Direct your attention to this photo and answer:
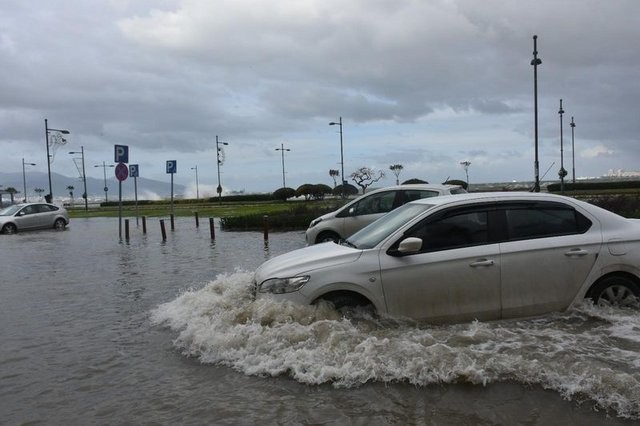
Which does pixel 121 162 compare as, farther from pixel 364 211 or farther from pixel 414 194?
pixel 414 194

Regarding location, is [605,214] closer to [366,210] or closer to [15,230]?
[366,210]

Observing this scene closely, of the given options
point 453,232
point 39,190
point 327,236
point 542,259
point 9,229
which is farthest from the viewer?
point 39,190

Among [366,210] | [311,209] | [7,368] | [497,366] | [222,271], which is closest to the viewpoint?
[497,366]

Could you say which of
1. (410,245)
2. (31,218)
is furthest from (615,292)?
(31,218)

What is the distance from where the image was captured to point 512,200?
20.2 ft

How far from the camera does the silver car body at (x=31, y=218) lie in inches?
1065

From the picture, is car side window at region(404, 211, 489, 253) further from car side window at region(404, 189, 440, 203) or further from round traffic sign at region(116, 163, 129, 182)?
round traffic sign at region(116, 163, 129, 182)

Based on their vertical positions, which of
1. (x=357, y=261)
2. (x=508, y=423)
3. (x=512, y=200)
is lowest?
(x=508, y=423)

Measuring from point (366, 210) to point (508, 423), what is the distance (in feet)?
32.9

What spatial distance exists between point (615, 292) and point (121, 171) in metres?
19.7

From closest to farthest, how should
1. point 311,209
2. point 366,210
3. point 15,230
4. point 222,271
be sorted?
1. point 222,271
2. point 366,210
3. point 311,209
4. point 15,230

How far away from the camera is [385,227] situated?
649 centimetres

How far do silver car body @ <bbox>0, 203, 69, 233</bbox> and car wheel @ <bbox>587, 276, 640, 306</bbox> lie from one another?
89.8ft

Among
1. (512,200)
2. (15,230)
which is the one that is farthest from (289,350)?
(15,230)
